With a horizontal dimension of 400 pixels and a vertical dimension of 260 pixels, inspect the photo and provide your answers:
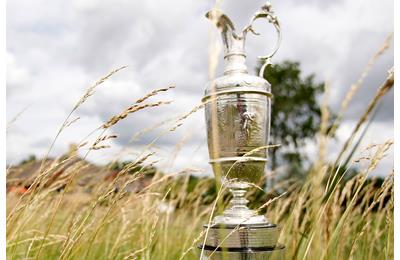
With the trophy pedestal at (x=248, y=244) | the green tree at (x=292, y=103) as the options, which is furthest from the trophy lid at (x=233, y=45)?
the green tree at (x=292, y=103)

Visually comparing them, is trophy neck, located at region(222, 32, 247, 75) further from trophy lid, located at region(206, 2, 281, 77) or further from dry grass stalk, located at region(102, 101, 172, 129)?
dry grass stalk, located at region(102, 101, 172, 129)

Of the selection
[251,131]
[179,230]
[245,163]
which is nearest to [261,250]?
[245,163]

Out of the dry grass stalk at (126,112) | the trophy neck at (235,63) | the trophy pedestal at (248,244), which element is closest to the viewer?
the dry grass stalk at (126,112)

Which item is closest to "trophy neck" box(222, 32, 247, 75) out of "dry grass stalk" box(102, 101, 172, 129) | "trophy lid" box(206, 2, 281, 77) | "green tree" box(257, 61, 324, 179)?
"trophy lid" box(206, 2, 281, 77)

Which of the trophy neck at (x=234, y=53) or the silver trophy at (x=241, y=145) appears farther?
the trophy neck at (x=234, y=53)

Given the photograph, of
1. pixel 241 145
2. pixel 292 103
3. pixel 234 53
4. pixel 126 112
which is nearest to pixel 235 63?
pixel 234 53

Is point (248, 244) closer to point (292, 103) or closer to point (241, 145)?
point (241, 145)

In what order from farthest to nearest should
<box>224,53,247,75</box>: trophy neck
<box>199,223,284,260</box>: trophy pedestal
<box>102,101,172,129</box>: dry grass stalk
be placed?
<box>224,53,247,75</box>: trophy neck < <box>199,223,284,260</box>: trophy pedestal < <box>102,101,172,129</box>: dry grass stalk

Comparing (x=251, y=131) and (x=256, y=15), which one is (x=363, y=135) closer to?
(x=251, y=131)

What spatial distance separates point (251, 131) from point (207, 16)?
1.98ft

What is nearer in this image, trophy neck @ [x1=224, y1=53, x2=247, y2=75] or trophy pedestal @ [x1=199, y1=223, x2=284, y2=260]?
trophy pedestal @ [x1=199, y1=223, x2=284, y2=260]

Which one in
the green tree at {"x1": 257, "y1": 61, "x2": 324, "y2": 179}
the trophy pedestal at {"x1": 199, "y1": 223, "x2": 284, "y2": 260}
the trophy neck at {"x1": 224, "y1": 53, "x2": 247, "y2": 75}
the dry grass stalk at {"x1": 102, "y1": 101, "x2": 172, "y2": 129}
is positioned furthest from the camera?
the green tree at {"x1": 257, "y1": 61, "x2": 324, "y2": 179}

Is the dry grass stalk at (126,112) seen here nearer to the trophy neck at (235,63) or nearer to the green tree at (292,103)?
the trophy neck at (235,63)

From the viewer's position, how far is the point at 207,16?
87.4 inches
